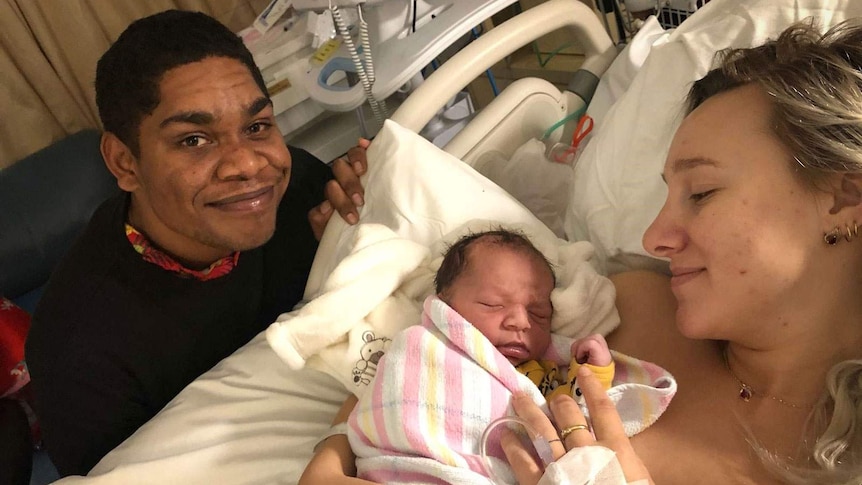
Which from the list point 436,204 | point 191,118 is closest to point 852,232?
point 436,204

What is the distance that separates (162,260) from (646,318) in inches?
47.1

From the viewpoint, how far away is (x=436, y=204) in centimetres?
156

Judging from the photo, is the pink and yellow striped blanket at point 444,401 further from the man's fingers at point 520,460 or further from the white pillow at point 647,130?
the white pillow at point 647,130

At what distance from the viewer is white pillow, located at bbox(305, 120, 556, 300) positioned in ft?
5.12

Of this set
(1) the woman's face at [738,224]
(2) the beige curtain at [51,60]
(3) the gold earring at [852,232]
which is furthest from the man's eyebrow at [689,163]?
(2) the beige curtain at [51,60]

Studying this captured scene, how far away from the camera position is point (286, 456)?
1.34 metres

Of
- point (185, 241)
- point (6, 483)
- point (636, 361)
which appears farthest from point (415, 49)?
point (6, 483)

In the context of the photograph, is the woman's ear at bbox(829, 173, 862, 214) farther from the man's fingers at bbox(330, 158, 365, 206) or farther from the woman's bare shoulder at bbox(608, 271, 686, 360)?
the man's fingers at bbox(330, 158, 365, 206)

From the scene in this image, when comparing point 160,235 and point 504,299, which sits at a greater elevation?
point 160,235

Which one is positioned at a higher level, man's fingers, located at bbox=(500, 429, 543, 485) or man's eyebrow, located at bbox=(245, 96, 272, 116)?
man's eyebrow, located at bbox=(245, 96, 272, 116)

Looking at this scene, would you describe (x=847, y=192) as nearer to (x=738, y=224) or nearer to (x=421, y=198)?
(x=738, y=224)

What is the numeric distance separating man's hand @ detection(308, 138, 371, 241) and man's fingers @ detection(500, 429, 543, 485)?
2.43 feet

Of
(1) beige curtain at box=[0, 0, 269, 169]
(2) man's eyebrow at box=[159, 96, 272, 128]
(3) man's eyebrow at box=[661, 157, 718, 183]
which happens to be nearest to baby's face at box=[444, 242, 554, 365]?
(3) man's eyebrow at box=[661, 157, 718, 183]

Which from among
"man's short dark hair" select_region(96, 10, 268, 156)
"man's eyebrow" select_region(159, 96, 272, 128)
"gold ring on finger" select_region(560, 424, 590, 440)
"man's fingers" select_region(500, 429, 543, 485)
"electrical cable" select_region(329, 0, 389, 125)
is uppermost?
"man's short dark hair" select_region(96, 10, 268, 156)
